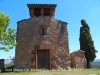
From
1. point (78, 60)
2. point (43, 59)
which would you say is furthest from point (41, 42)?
point (78, 60)

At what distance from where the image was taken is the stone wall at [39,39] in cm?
1753

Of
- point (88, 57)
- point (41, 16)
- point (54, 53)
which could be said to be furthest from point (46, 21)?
point (88, 57)

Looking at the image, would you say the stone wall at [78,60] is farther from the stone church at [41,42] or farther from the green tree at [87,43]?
the green tree at [87,43]

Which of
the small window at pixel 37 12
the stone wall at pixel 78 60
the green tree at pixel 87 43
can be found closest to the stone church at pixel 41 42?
the small window at pixel 37 12

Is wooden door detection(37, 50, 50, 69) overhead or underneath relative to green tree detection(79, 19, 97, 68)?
underneath

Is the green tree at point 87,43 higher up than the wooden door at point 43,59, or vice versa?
the green tree at point 87,43

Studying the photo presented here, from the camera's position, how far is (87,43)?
2262cm

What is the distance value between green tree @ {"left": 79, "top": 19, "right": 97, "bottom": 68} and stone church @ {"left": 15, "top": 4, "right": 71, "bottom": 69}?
17.7ft

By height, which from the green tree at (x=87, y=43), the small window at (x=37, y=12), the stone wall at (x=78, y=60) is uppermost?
the small window at (x=37, y=12)

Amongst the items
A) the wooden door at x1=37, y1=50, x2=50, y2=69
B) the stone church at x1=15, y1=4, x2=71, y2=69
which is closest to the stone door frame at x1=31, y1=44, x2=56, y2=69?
the stone church at x1=15, y1=4, x2=71, y2=69

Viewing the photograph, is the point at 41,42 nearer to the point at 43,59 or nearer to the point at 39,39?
the point at 39,39

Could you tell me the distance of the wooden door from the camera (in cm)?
1761

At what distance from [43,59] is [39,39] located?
2.22 m

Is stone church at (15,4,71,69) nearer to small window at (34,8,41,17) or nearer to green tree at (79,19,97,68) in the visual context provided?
small window at (34,8,41,17)
